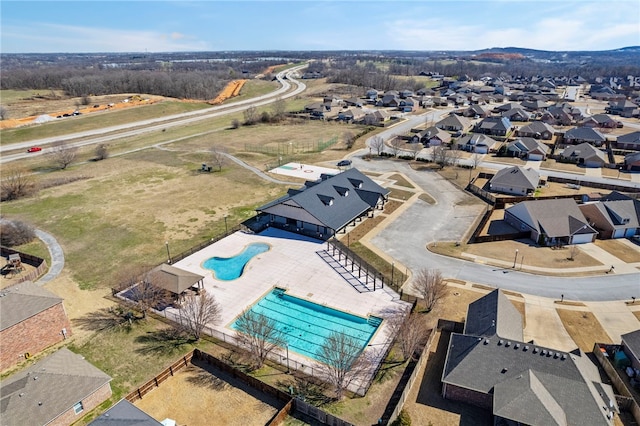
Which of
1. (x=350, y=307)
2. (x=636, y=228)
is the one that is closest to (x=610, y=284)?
(x=636, y=228)

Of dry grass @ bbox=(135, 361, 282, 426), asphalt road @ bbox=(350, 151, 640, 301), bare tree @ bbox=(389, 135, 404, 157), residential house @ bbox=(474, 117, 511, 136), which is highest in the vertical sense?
residential house @ bbox=(474, 117, 511, 136)

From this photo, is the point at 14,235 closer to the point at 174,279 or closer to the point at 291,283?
the point at 174,279

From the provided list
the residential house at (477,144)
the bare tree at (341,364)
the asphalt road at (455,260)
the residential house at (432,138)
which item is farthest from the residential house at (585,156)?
the bare tree at (341,364)

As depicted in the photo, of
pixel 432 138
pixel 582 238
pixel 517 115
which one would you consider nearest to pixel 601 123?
pixel 517 115

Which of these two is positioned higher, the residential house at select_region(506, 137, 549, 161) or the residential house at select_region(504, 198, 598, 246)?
the residential house at select_region(506, 137, 549, 161)

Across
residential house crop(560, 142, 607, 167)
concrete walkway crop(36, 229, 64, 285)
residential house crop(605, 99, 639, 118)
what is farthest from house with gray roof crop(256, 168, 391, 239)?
residential house crop(605, 99, 639, 118)

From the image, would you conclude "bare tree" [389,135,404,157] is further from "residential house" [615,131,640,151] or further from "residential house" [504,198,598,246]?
"residential house" [615,131,640,151]

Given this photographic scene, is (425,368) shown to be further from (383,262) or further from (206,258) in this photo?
(206,258)
